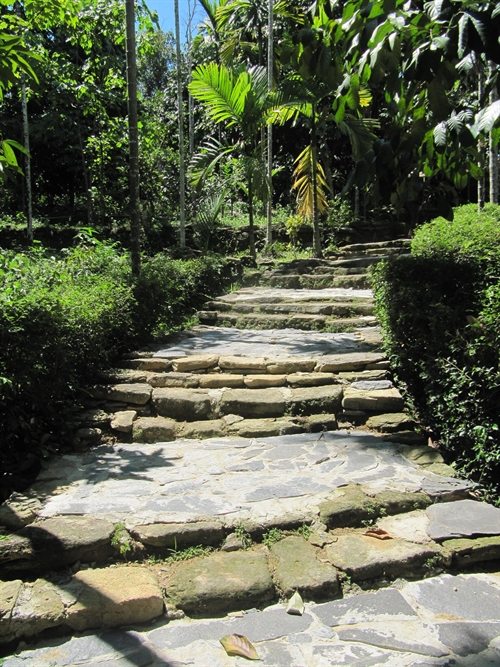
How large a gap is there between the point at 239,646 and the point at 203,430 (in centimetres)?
226

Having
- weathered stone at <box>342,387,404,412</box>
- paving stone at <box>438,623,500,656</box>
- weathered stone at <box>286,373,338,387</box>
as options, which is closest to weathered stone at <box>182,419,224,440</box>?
weathered stone at <box>286,373,338,387</box>

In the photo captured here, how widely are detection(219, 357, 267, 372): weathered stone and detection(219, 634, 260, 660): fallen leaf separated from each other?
3095 millimetres

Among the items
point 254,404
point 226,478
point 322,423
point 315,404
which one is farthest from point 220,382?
point 226,478

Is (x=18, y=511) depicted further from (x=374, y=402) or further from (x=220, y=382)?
(x=374, y=402)

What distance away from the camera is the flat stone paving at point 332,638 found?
2.16m

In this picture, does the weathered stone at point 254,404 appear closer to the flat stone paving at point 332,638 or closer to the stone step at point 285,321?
the flat stone paving at point 332,638

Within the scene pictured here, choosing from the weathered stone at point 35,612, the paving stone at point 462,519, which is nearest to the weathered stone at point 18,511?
the weathered stone at point 35,612

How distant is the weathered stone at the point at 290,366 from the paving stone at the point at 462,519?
2.19m

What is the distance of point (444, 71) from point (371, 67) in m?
0.35

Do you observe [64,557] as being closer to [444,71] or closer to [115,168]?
[444,71]

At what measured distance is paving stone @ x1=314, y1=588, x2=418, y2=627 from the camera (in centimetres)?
241

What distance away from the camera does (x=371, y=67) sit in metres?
2.40

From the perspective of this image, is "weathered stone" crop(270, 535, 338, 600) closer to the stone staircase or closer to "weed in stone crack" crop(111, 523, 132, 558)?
the stone staircase

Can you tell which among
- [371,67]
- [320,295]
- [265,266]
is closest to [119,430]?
[371,67]
